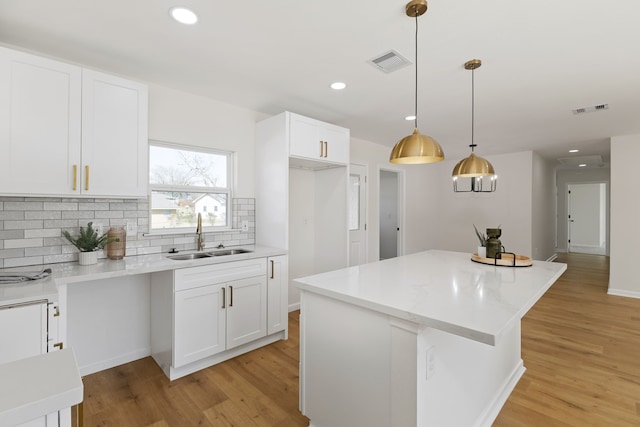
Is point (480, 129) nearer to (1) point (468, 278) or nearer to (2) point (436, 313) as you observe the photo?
(1) point (468, 278)

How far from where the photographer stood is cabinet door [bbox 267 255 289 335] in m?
3.02

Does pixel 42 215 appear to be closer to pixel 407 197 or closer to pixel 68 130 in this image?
pixel 68 130

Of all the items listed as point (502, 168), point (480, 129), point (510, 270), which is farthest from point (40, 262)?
point (502, 168)

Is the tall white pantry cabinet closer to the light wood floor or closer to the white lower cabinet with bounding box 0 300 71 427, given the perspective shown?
the light wood floor

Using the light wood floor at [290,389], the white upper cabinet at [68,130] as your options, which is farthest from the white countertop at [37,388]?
the white upper cabinet at [68,130]

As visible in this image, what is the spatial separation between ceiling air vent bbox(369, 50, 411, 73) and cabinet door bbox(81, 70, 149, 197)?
6.09 ft

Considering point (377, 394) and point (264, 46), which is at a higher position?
point (264, 46)

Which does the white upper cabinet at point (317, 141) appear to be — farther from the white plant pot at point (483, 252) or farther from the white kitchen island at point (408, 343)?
the white plant pot at point (483, 252)

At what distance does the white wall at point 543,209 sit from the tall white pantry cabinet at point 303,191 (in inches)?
173

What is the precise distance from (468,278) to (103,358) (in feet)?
9.74

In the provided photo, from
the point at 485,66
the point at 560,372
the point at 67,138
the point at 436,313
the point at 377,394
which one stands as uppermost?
the point at 485,66

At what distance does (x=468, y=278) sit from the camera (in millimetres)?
1999

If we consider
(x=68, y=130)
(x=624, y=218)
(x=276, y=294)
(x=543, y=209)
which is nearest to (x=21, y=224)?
(x=68, y=130)

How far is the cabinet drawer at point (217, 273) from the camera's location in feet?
7.96
